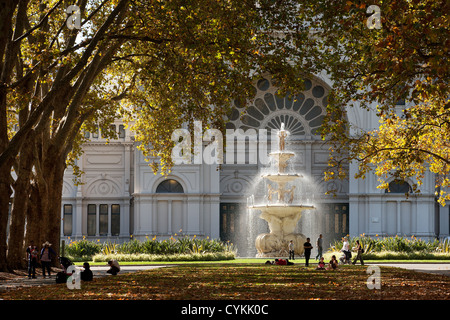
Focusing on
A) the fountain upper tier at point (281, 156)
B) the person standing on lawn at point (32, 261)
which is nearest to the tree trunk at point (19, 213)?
the person standing on lawn at point (32, 261)

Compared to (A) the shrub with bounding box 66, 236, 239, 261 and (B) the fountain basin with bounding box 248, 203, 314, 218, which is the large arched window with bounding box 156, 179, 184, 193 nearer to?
(A) the shrub with bounding box 66, 236, 239, 261

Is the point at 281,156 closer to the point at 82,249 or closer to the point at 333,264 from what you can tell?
the point at 82,249

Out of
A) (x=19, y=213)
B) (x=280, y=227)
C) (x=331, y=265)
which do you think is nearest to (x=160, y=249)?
(x=280, y=227)

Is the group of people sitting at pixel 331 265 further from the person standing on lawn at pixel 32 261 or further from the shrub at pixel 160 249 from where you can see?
the shrub at pixel 160 249

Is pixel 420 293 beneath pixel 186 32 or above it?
beneath

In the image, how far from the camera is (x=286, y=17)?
22844 millimetres

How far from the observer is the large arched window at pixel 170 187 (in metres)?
52.1

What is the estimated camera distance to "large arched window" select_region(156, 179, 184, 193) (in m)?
52.1

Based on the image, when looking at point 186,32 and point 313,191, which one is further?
point 313,191

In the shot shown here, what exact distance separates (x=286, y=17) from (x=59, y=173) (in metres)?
11.0

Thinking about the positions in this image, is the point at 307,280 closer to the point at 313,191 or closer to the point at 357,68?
the point at 357,68
